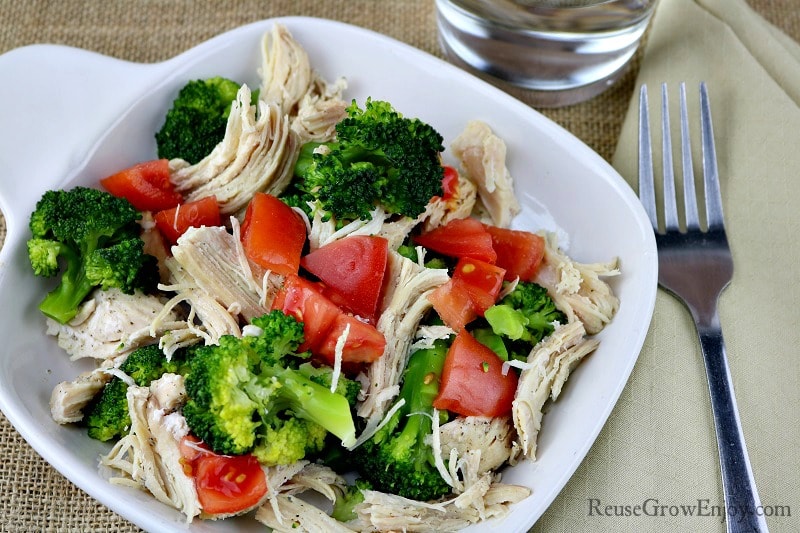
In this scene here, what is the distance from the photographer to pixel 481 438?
2426 mm

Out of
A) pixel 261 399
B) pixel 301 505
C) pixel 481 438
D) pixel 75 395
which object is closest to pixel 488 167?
pixel 481 438

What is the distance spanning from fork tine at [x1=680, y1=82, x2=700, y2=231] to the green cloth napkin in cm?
9

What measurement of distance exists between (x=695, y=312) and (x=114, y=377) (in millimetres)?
2058

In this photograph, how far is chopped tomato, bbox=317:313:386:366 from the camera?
237 centimetres

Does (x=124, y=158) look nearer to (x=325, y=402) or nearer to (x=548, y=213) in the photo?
(x=325, y=402)

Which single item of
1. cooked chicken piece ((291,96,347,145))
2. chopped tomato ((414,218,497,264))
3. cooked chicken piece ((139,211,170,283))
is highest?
cooked chicken piece ((291,96,347,145))

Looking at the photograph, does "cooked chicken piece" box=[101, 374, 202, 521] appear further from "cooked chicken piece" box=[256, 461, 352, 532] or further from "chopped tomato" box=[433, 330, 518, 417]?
"chopped tomato" box=[433, 330, 518, 417]

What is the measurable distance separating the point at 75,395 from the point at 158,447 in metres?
0.35

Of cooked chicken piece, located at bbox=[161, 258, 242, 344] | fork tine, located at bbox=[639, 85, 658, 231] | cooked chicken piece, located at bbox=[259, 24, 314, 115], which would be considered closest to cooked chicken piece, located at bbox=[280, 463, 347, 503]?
cooked chicken piece, located at bbox=[161, 258, 242, 344]

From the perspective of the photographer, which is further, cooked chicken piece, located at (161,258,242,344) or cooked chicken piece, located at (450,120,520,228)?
cooked chicken piece, located at (450,120,520,228)

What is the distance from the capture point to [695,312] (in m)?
2.88

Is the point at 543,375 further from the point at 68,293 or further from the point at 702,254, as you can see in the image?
the point at 68,293

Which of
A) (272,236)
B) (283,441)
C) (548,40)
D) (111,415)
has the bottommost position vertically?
Answer: (111,415)

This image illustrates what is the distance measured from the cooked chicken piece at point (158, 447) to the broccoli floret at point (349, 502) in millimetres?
426
